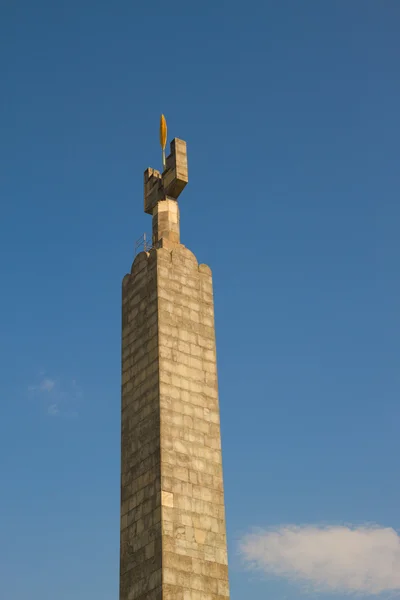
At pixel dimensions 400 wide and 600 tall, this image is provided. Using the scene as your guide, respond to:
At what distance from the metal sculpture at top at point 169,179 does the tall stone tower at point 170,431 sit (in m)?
0.70

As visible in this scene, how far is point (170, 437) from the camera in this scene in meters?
27.4

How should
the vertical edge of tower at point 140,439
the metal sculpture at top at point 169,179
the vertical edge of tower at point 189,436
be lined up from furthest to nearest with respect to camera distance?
the metal sculpture at top at point 169,179 → the vertical edge of tower at point 140,439 → the vertical edge of tower at point 189,436

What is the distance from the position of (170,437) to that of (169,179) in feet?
35.8

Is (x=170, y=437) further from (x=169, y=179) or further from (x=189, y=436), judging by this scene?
(x=169, y=179)

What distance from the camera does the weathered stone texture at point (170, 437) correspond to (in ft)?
85.1

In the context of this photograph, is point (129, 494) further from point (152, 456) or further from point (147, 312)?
point (147, 312)

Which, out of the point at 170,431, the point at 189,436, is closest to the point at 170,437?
the point at 170,431

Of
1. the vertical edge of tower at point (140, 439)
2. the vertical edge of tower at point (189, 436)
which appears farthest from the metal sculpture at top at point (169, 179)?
the vertical edge of tower at point (140, 439)

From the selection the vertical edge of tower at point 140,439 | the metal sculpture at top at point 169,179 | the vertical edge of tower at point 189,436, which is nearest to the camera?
the vertical edge of tower at point 189,436

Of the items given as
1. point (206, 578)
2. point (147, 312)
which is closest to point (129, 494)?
point (206, 578)

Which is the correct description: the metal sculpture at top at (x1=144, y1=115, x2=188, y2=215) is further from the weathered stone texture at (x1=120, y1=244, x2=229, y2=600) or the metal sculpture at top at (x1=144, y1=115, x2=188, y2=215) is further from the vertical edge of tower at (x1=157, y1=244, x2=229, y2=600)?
the weathered stone texture at (x1=120, y1=244, x2=229, y2=600)

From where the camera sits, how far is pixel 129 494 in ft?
91.6

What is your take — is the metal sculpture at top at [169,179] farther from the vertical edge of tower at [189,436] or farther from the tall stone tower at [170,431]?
the vertical edge of tower at [189,436]

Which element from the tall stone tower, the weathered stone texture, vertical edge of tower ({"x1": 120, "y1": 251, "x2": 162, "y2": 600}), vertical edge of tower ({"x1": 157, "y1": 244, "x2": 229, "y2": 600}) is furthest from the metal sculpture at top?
vertical edge of tower ({"x1": 120, "y1": 251, "x2": 162, "y2": 600})
